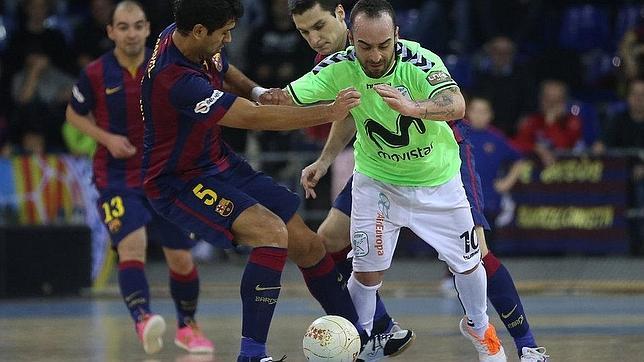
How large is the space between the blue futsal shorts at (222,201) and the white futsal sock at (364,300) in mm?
607

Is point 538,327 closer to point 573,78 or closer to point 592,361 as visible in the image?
point 592,361

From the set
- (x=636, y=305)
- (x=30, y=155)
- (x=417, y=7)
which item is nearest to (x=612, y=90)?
(x=417, y=7)

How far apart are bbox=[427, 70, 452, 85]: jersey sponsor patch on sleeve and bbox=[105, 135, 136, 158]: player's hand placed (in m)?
2.86

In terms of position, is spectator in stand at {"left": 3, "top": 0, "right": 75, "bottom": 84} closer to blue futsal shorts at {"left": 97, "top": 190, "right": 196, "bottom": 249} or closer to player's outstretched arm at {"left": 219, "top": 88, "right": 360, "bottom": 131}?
blue futsal shorts at {"left": 97, "top": 190, "right": 196, "bottom": 249}

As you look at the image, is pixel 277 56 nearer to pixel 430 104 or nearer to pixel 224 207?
pixel 224 207

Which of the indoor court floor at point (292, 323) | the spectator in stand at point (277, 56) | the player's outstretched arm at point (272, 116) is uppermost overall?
the player's outstretched arm at point (272, 116)

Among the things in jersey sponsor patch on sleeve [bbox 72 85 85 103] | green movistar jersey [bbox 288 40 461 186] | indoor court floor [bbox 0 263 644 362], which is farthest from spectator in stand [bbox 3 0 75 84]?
green movistar jersey [bbox 288 40 461 186]

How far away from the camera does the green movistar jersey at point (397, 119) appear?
721 centimetres

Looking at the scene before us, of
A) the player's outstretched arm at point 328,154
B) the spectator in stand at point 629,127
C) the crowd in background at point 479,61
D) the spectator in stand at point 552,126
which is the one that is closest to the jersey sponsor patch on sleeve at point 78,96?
the player's outstretched arm at point 328,154

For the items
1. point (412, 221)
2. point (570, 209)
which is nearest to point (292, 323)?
point (412, 221)

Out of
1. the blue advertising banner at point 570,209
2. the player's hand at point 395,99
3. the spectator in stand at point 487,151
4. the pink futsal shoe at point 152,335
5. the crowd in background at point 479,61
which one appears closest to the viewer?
the player's hand at point 395,99

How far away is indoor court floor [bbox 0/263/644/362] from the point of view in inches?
335

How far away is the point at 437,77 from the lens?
7.10 meters

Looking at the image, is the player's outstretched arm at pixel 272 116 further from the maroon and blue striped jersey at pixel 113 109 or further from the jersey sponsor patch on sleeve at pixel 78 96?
the jersey sponsor patch on sleeve at pixel 78 96
